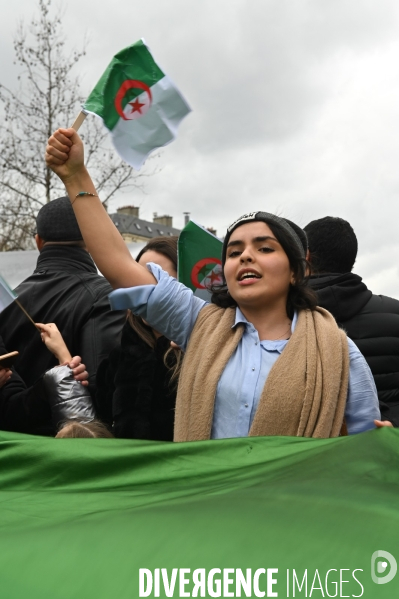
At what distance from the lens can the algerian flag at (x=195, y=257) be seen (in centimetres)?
405

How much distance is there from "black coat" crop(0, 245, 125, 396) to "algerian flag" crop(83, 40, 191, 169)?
955 millimetres

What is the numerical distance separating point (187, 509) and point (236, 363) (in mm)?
810

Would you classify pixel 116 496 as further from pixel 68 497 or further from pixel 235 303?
pixel 235 303

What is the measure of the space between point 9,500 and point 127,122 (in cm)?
172

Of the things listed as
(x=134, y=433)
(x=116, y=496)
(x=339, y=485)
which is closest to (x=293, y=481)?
(x=339, y=485)

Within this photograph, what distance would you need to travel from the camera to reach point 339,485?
2146 millimetres

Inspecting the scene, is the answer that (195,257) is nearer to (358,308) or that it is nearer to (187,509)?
(358,308)

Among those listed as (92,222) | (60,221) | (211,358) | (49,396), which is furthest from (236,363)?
(60,221)

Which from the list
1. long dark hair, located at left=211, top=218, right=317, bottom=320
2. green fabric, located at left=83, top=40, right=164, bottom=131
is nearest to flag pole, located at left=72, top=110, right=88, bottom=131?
green fabric, located at left=83, top=40, right=164, bottom=131

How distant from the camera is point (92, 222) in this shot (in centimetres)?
288

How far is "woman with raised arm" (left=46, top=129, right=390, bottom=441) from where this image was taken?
8.74ft

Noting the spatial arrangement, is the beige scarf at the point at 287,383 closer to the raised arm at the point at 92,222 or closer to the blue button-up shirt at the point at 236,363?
the blue button-up shirt at the point at 236,363

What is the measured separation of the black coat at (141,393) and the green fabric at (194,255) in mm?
429

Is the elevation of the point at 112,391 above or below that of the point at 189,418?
above
